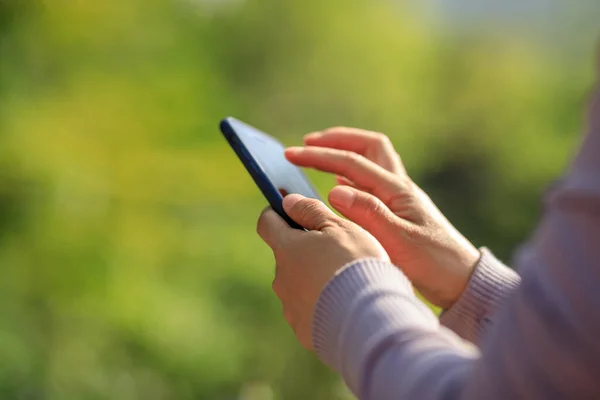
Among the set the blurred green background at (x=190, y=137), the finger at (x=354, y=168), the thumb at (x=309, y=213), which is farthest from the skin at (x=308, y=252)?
the blurred green background at (x=190, y=137)

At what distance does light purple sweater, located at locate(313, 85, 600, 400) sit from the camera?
22cm

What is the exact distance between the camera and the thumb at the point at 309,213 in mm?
396

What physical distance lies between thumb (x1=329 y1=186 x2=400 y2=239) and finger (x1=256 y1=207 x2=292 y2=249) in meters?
0.07

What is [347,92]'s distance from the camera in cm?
117

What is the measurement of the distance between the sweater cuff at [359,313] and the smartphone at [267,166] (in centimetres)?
11

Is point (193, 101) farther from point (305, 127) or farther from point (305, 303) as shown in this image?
point (305, 303)

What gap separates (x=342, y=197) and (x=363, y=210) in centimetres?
2

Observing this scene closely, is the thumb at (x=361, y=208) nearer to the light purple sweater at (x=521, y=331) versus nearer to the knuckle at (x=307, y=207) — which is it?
the knuckle at (x=307, y=207)

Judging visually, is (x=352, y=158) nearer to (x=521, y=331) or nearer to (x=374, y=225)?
(x=374, y=225)

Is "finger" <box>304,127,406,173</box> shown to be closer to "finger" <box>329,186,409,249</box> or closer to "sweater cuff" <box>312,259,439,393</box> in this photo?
"finger" <box>329,186,409,249</box>

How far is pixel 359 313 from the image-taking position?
30 cm

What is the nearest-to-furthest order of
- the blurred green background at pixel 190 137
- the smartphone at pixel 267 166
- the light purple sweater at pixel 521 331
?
the light purple sweater at pixel 521 331 → the smartphone at pixel 267 166 → the blurred green background at pixel 190 137

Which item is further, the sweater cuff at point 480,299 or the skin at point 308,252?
the sweater cuff at point 480,299

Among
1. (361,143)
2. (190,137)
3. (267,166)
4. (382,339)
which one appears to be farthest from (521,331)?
(190,137)
